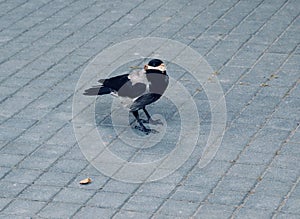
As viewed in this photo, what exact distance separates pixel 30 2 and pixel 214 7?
2.79 metres

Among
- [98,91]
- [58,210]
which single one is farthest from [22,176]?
[98,91]

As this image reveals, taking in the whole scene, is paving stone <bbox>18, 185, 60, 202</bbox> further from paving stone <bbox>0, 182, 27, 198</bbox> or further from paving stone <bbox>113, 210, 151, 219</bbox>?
paving stone <bbox>113, 210, 151, 219</bbox>

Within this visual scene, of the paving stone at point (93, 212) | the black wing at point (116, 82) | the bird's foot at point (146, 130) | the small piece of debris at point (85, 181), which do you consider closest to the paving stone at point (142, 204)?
the paving stone at point (93, 212)

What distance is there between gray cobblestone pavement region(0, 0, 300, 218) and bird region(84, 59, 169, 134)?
331 millimetres

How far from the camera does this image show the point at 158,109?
8305mm

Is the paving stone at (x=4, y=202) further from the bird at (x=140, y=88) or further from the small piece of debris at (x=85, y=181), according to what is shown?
the bird at (x=140, y=88)

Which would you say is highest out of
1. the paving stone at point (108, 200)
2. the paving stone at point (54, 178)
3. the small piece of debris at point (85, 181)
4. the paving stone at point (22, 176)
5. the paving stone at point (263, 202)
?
the paving stone at point (22, 176)

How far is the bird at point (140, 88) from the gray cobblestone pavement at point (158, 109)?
33 centimetres

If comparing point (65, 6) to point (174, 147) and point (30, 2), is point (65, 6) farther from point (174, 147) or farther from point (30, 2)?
point (174, 147)

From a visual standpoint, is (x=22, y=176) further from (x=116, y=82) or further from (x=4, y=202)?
(x=116, y=82)

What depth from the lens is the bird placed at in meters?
7.71

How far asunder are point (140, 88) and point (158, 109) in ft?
2.23

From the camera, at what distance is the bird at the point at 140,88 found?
303 inches

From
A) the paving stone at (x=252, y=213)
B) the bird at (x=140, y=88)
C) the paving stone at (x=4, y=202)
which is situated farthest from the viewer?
the bird at (x=140, y=88)
